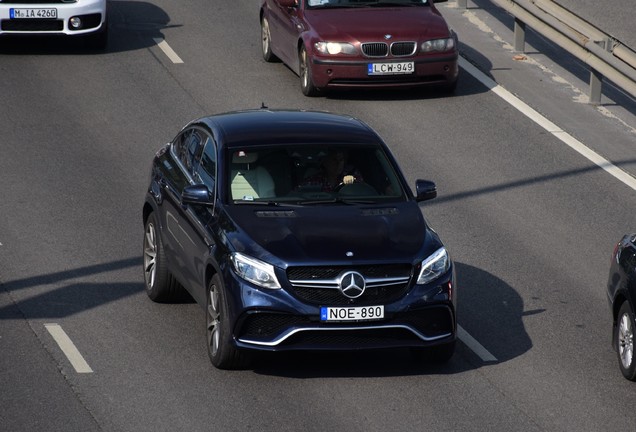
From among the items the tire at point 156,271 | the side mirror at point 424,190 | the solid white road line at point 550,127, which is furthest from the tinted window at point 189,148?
the solid white road line at point 550,127

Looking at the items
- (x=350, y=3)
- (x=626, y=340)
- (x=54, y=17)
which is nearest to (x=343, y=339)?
(x=626, y=340)

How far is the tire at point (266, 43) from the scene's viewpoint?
72.8 ft

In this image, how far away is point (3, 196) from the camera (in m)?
16.1

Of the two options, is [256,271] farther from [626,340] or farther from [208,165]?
[626,340]

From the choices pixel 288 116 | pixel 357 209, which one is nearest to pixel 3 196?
pixel 288 116

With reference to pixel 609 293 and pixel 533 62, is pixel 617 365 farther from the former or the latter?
pixel 533 62

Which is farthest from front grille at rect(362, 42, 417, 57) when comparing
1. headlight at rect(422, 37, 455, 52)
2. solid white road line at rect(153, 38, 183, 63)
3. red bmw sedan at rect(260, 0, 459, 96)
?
solid white road line at rect(153, 38, 183, 63)

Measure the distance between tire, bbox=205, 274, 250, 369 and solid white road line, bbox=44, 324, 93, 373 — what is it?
2.97 feet

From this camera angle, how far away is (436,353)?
11.3 m

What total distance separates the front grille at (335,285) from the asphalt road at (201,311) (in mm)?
644

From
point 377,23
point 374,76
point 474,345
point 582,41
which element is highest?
point 474,345

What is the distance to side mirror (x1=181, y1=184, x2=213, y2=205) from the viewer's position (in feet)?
37.9

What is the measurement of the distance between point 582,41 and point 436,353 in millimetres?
9687

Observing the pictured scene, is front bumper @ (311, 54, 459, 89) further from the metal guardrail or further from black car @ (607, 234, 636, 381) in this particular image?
black car @ (607, 234, 636, 381)
